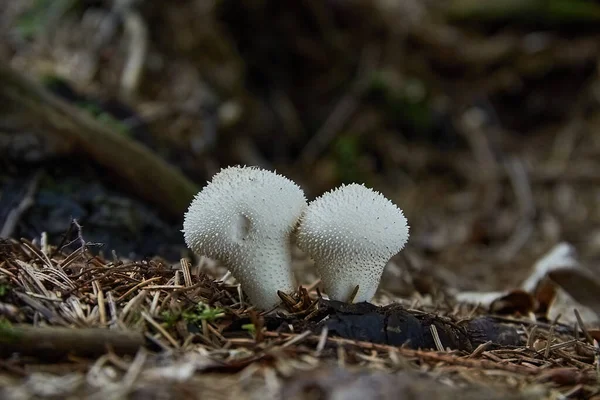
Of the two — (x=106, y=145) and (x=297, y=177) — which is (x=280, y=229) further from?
(x=297, y=177)

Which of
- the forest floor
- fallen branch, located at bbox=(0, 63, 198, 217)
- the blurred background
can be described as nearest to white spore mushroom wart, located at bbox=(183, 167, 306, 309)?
the forest floor

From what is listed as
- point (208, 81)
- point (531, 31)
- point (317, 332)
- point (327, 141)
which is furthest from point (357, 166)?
point (317, 332)

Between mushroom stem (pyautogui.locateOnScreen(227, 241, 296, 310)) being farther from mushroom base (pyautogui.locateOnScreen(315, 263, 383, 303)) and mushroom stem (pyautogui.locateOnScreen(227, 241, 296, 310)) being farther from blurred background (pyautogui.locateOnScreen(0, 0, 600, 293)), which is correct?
blurred background (pyautogui.locateOnScreen(0, 0, 600, 293))

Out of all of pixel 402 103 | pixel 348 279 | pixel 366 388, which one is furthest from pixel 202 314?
pixel 402 103

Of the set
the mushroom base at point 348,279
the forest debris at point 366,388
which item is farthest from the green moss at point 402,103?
the forest debris at point 366,388

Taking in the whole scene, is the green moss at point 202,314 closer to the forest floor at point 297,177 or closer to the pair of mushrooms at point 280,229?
the forest floor at point 297,177

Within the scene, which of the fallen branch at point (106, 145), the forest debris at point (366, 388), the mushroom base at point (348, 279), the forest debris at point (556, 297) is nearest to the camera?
the forest debris at point (366, 388)
